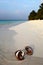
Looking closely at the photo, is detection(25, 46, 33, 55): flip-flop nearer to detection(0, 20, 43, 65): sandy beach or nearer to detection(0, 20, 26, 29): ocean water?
detection(0, 20, 43, 65): sandy beach

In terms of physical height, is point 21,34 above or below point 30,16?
below

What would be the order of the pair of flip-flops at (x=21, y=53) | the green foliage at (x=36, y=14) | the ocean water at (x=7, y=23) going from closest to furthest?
the pair of flip-flops at (x=21, y=53) → the ocean water at (x=7, y=23) → the green foliage at (x=36, y=14)

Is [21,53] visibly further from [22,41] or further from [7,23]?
[7,23]

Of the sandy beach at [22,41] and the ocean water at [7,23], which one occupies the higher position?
the ocean water at [7,23]

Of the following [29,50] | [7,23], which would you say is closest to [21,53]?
[29,50]

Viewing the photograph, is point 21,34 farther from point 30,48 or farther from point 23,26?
point 30,48

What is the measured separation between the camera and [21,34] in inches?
74.7

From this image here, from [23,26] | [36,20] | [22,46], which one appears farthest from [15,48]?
[36,20]

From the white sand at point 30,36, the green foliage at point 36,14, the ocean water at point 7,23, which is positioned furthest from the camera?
the green foliage at point 36,14

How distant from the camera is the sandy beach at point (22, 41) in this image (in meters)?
1.44

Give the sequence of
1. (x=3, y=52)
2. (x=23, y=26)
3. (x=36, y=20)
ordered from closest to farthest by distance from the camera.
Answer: (x=3, y=52)
(x=23, y=26)
(x=36, y=20)

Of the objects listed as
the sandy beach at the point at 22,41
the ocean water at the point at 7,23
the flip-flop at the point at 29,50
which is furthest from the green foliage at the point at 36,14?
the flip-flop at the point at 29,50

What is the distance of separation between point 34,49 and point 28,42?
0.16 m

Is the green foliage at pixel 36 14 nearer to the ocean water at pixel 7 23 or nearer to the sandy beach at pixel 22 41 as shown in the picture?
the sandy beach at pixel 22 41
